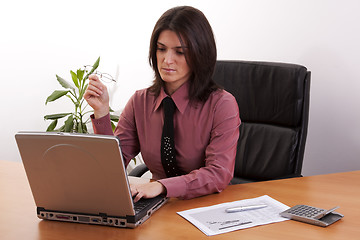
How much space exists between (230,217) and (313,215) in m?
0.26

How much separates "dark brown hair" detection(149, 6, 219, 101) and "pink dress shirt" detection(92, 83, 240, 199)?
44mm

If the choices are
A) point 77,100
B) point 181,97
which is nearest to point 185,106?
point 181,97

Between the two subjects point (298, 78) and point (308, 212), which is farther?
point (298, 78)

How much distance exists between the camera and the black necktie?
6.42ft

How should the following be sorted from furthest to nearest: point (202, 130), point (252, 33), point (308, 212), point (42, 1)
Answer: point (42, 1) → point (252, 33) → point (202, 130) → point (308, 212)

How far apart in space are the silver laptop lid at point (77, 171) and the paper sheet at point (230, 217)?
220 millimetres

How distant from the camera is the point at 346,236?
144cm

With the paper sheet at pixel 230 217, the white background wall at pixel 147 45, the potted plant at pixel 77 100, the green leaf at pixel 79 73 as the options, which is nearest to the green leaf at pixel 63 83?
the potted plant at pixel 77 100

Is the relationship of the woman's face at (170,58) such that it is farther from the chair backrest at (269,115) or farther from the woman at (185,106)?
the chair backrest at (269,115)

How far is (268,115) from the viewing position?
7.45 ft

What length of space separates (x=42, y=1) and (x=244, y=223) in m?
2.76

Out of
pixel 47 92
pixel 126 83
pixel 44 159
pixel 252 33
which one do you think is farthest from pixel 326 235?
pixel 47 92

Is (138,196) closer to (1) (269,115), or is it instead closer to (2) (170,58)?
(2) (170,58)

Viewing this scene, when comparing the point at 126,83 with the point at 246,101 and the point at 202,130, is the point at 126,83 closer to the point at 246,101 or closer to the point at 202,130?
the point at 246,101
